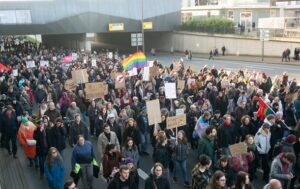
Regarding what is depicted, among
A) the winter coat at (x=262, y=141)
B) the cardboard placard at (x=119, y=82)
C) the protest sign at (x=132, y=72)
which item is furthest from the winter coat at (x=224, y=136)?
the protest sign at (x=132, y=72)

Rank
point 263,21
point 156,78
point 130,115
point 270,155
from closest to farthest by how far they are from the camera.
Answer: point 270,155 → point 130,115 → point 156,78 → point 263,21

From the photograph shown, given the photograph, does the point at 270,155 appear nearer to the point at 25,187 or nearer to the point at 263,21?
the point at 25,187

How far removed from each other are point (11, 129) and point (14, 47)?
133 feet

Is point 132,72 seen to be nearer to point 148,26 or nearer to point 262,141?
point 262,141

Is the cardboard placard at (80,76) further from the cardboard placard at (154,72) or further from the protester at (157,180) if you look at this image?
the protester at (157,180)

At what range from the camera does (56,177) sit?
27.7ft

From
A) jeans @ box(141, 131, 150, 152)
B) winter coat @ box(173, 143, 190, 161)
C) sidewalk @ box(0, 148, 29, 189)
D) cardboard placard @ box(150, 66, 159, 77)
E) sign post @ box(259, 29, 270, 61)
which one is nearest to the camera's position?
winter coat @ box(173, 143, 190, 161)

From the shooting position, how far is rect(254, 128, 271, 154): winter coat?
9.30 m

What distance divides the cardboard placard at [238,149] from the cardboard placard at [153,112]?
10.6 feet

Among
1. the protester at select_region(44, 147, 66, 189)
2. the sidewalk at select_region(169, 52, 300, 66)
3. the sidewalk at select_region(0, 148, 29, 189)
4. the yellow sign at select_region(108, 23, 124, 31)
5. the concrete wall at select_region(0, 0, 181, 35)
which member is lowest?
the sidewalk at select_region(0, 148, 29, 189)

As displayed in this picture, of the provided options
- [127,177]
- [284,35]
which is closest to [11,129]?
[127,177]

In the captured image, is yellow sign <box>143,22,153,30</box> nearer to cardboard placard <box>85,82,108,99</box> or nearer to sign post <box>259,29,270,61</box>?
sign post <box>259,29,270,61</box>

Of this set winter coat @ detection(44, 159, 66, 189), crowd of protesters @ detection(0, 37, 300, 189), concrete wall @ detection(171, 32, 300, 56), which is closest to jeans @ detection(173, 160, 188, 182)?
crowd of protesters @ detection(0, 37, 300, 189)

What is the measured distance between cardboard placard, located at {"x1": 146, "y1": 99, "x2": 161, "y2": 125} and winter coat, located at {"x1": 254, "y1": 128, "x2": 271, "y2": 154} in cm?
298
